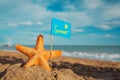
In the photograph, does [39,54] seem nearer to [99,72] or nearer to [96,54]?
[99,72]

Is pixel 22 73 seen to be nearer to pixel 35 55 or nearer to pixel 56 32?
pixel 35 55

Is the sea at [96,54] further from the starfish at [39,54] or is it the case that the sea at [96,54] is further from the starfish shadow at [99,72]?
the starfish at [39,54]

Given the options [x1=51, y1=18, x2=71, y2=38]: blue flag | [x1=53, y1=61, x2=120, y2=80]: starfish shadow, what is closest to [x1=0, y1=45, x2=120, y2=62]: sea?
[x1=53, y1=61, x2=120, y2=80]: starfish shadow

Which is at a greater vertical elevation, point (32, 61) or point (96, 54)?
point (32, 61)

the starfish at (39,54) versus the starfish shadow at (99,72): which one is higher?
the starfish at (39,54)

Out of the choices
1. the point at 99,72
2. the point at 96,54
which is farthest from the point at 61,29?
the point at 96,54

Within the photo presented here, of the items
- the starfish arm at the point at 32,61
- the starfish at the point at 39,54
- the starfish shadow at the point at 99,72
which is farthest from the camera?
the starfish shadow at the point at 99,72

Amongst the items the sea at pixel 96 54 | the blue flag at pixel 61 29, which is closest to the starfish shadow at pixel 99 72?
the blue flag at pixel 61 29

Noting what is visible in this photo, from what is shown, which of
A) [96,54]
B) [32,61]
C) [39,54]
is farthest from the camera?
[96,54]

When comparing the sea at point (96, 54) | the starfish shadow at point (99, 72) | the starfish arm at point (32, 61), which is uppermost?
the starfish arm at point (32, 61)

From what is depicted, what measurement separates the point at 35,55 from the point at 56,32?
119 cm

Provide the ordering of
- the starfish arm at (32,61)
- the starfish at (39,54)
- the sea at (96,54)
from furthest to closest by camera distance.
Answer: the sea at (96,54) < the starfish at (39,54) < the starfish arm at (32,61)

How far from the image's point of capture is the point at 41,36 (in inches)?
289

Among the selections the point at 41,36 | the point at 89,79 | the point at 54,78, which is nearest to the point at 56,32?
the point at 41,36
